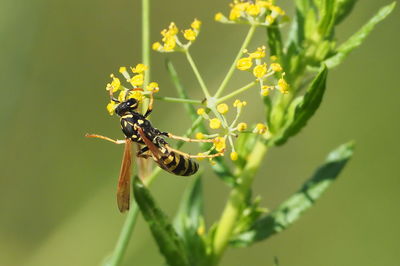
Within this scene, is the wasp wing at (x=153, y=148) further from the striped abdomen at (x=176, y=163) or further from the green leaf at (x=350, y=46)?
the green leaf at (x=350, y=46)

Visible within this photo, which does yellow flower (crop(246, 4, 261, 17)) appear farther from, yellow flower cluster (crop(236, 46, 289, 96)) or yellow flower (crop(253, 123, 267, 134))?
yellow flower (crop(253, 123, 267, 134))

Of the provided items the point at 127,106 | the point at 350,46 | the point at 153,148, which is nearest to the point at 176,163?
the point at 153,148

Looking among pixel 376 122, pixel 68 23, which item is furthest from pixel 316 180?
pixel 68 23

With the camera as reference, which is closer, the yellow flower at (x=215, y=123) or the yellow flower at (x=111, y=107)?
the yellow flower at (x=215, y=123)

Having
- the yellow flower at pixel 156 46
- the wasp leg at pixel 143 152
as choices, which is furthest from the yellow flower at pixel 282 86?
the wasp leg at pixel 143 152

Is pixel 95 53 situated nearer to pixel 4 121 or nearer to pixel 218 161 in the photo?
pixel 4 121

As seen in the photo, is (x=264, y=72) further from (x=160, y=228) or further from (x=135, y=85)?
(x=160, y=228)

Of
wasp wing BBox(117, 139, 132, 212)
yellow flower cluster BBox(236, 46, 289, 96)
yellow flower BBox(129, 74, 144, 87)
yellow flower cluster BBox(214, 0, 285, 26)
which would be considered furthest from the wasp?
yellow flower cluster BBox(214, 0, 285, 26)
